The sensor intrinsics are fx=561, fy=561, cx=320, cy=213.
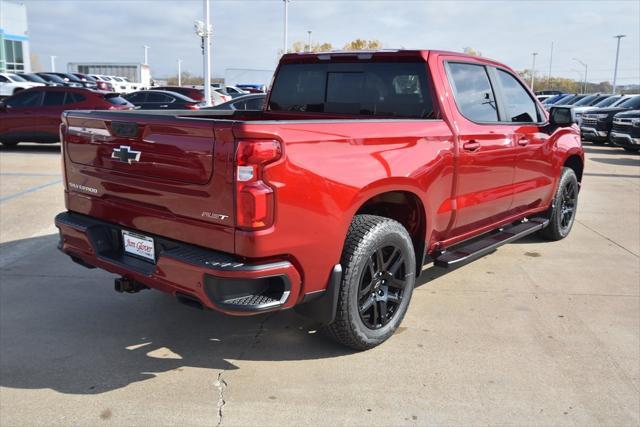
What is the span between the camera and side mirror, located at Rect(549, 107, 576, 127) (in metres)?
5.55

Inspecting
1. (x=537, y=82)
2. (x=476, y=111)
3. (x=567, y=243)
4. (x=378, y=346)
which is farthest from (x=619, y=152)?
(x=537, y=82)

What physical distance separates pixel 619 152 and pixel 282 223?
17.4 meters

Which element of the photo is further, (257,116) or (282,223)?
(257,116)

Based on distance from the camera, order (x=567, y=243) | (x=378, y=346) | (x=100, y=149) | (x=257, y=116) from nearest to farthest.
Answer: (x=100, y=149), (x=378, y=346), (x=257, y=116), (x=567, y=243)

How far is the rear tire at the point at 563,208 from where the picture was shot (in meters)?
6.22

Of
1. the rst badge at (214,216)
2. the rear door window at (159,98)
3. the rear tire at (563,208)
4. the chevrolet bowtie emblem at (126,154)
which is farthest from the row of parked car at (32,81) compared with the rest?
the rst badge at (214,216)

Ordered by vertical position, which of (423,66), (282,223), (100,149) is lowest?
(282,223)

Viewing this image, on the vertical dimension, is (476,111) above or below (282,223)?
above

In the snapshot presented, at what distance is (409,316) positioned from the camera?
14.2ft

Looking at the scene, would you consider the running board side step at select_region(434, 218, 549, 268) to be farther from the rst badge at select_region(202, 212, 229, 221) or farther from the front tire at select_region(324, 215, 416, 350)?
the rst badge at select_region(202, 212, 229, 221)

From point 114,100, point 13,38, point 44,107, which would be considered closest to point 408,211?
point 114,100

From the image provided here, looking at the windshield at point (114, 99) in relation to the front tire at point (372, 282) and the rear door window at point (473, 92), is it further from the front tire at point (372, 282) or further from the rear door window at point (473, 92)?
the front tire at point (372, 282)

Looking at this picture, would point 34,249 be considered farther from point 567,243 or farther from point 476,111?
point 567,243

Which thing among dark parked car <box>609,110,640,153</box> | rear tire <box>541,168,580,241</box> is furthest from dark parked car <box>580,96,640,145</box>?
rear tire <box>541,168,580,241</box>
